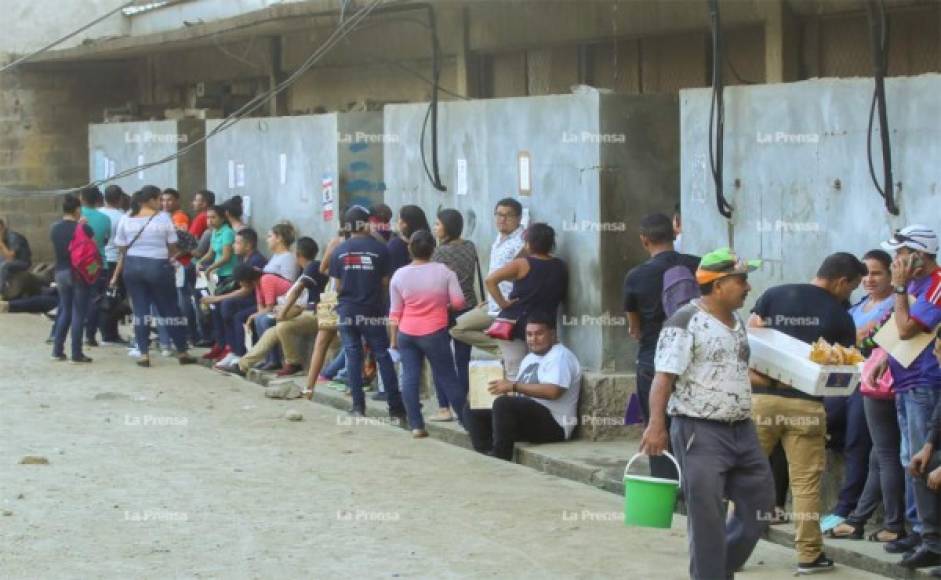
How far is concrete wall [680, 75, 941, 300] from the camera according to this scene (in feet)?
33.3

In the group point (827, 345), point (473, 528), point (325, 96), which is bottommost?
point (473, 528)

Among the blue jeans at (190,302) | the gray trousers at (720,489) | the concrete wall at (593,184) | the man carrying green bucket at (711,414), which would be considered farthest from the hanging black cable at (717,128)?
the blue jeans at (190,302)

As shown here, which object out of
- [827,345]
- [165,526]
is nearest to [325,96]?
[165,526]

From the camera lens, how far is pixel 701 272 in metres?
7.93

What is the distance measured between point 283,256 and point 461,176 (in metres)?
2.89

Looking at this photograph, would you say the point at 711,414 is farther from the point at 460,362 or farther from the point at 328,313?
the point at 328,313

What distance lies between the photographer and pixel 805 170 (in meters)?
11.1

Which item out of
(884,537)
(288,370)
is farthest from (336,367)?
(884,537)

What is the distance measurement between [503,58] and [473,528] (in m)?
9.91

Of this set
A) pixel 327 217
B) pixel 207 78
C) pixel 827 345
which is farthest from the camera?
pixel 207 78

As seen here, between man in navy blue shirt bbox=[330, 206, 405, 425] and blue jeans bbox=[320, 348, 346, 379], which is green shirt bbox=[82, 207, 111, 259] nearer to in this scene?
blue jeans bbox=[320, 348, 346, 379]

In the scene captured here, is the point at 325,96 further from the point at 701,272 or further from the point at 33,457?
the point at 701,272

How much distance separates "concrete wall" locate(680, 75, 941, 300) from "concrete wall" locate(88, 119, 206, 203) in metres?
13.0

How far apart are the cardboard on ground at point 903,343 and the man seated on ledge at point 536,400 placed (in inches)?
160
